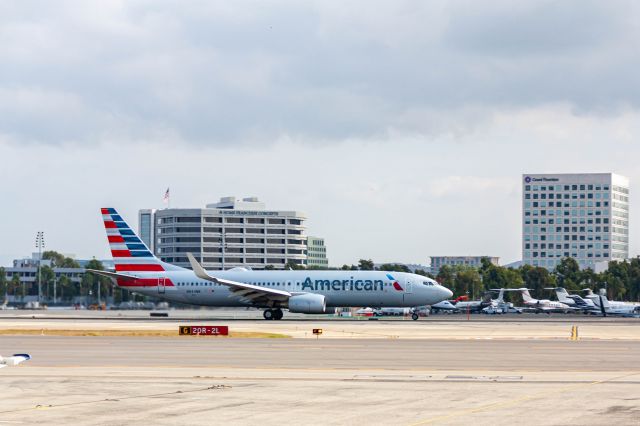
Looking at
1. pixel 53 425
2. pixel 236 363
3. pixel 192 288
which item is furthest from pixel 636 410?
pixel 192 288

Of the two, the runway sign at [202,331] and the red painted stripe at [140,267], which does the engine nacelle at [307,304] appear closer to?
the red painted stripe at [140,267]

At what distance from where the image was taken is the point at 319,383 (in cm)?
3047

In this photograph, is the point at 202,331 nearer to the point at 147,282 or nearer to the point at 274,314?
the point at 274,314

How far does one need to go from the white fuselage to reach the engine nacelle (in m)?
1.44

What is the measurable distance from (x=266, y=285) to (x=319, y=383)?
5439cm

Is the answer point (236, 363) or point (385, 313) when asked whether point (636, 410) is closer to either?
point (236, 363)

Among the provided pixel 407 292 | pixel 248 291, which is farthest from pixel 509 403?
pixel 248 291

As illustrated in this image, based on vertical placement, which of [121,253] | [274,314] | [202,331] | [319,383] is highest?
[121,253]

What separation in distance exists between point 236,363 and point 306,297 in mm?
44745

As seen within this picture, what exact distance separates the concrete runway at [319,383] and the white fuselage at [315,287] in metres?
33.1

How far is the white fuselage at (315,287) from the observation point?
83812 mm

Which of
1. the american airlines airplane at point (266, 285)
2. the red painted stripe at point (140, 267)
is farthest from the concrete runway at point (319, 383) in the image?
the red painted stripe at point (140, 267)

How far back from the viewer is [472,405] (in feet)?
83.0

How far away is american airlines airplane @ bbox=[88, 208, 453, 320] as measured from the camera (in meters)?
83.5
